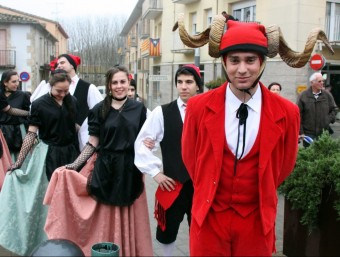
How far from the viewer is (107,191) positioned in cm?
393

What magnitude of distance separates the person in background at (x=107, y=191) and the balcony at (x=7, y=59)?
3307 centimetres

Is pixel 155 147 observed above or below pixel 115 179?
above

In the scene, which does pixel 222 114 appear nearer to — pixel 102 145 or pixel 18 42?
pixel 102 145

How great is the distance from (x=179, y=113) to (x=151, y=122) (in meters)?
0.25

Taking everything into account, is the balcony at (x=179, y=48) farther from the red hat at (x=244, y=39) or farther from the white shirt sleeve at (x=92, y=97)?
the red hat at (x=244, y=39)

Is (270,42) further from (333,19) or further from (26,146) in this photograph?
(333,19)

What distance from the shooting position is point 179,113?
12.1ft

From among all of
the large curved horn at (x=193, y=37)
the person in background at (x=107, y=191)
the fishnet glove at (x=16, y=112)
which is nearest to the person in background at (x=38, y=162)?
the person in background at (x=107, y=191)

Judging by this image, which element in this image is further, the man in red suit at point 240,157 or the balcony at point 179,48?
the balcony at point 179,48

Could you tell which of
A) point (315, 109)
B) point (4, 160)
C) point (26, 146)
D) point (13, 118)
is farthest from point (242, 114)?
point (315, 109)

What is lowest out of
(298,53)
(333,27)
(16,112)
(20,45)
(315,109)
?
(16,112)

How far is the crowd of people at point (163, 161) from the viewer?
2406 millimetres

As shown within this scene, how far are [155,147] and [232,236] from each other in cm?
144

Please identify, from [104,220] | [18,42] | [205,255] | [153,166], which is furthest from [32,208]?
[18,42]
